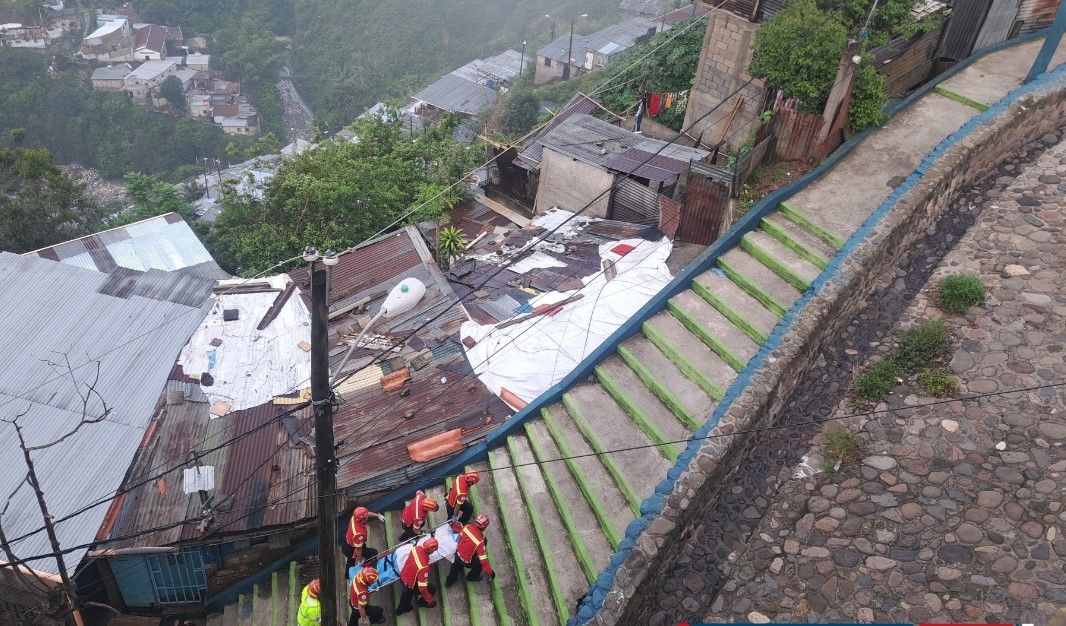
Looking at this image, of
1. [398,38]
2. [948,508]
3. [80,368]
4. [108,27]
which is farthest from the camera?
[398,38]

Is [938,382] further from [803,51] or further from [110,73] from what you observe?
[110,73]

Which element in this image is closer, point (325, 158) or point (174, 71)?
point (325, 158)

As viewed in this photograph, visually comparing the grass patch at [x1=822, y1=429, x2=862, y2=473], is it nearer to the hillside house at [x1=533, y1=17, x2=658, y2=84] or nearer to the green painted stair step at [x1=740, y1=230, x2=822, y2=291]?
the green painted stair step at [x1=740, y1=230, x2=822, y2=291]

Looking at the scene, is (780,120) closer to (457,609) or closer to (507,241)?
(507,241)

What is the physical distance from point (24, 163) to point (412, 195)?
10.9 meters

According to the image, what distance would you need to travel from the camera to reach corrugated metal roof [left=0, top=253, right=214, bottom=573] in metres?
10.0

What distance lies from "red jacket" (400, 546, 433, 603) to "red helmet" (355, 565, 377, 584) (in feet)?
1.19

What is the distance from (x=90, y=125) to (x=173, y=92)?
6.28 metres

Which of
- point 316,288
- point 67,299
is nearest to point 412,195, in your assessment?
point 67,299

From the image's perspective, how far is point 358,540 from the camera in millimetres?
8031

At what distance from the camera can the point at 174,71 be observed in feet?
159

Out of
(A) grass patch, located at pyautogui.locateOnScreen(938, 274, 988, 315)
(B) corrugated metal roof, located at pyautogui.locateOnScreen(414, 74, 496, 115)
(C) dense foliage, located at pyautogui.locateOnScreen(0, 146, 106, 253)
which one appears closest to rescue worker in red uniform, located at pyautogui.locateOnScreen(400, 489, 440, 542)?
(A) grass patch, located at pyautogui.locateOnScreen(938, 274, 988, 315)

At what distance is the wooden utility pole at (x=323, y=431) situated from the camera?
17.4 ft

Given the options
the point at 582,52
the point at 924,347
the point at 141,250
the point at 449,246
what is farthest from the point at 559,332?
the point at 582,52
